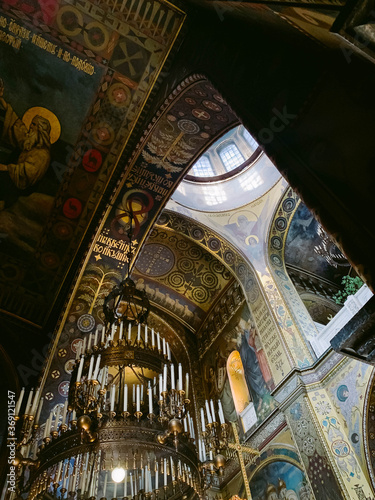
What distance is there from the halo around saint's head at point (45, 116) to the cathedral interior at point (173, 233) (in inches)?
1.0

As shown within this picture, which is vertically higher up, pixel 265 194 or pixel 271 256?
pixel 265 194

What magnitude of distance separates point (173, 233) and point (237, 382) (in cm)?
426

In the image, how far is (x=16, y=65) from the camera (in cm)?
570

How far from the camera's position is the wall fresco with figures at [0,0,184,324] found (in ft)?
17.7

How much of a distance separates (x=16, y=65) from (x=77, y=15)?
127 cm

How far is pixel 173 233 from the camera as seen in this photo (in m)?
9.97

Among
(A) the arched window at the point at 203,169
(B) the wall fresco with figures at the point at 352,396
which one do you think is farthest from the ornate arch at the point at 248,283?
(A) the arched window at the point at 203,169

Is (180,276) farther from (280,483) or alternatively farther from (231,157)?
(280,483)

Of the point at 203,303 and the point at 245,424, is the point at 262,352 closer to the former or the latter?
the point at 245,424

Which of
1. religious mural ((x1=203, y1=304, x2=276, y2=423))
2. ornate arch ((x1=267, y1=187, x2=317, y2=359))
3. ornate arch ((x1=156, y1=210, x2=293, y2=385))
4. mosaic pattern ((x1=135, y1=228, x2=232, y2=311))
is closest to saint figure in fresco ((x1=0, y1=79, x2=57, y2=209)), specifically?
ornate arch ((x1=156, y1=210, x2=293, y2=385))

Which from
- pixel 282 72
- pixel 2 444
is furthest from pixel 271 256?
pixel 2 444

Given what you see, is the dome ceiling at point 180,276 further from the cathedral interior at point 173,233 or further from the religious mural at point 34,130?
the religious mural at point 34,130

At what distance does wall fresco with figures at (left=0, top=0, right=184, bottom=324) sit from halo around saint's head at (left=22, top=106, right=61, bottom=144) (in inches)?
0.6

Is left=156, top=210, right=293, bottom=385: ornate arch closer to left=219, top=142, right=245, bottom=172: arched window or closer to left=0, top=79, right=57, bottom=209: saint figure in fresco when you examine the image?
left=219, top=142, right=245, bottom=172: arched window
